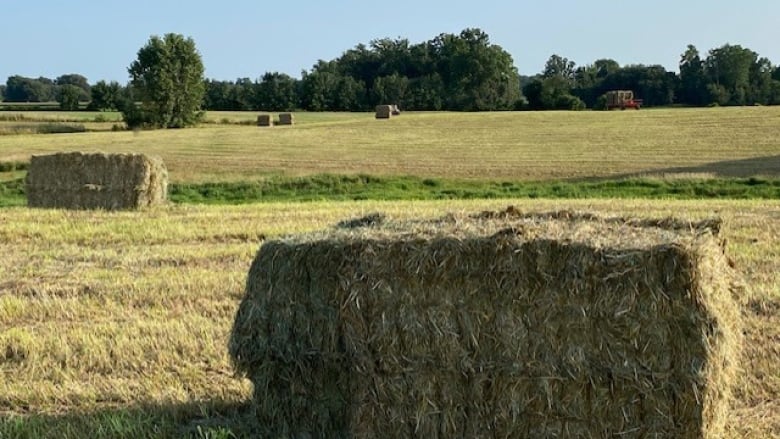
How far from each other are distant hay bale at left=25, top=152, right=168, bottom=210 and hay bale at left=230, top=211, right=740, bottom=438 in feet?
44.6

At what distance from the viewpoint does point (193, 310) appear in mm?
7203

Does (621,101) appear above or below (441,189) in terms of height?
above

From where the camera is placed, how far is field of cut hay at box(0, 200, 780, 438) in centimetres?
486

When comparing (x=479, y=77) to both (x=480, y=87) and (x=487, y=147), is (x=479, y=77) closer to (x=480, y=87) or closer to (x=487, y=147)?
(x=480, y=87)

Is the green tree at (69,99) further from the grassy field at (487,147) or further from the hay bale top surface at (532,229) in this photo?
the hay bale top surface at (532,229)

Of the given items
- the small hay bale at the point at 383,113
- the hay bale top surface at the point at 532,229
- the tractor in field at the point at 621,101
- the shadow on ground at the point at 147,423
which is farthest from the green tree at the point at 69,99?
the hay bale top surface at the point at 532,229

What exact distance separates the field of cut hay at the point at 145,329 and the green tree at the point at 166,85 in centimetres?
5665

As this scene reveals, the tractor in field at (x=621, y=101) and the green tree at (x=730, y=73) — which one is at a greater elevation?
the green tree at (x=730, y=73)

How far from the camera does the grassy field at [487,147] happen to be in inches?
1156

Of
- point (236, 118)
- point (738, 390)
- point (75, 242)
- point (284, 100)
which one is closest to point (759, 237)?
point (738, 390)

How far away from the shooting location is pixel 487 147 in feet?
125

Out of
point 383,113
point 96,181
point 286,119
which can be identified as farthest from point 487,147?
point 383,113

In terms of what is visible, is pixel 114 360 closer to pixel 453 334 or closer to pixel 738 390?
pixel 453 334

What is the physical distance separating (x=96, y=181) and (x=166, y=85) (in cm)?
5254
